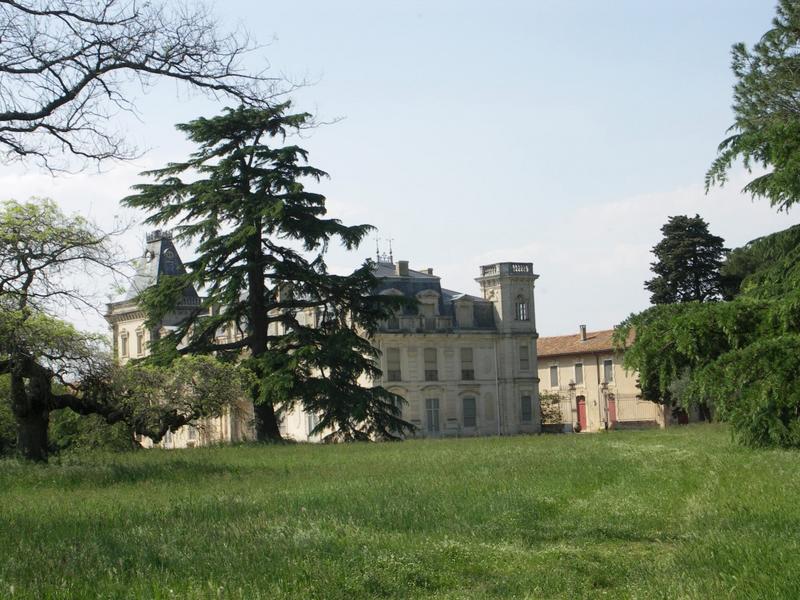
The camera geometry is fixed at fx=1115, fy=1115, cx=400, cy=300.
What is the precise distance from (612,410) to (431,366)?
1344cm

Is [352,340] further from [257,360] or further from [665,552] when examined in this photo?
[665,552]

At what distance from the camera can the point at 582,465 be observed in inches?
781

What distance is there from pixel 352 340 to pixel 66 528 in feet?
91.2

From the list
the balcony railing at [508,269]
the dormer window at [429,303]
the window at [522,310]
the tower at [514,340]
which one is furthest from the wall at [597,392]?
the dormer window at [429,303]

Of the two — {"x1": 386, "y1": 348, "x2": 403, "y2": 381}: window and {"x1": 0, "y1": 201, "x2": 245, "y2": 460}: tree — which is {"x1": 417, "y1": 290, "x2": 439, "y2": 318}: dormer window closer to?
{"x1": 386, "y1": 348, "x2": 403, "y2": 381}: window

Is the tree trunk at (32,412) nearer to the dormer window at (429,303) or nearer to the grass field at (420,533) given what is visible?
the grass field at (420,533)

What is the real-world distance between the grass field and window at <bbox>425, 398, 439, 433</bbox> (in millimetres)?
49896

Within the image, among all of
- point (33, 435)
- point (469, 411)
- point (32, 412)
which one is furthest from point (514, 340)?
point (32, 412)

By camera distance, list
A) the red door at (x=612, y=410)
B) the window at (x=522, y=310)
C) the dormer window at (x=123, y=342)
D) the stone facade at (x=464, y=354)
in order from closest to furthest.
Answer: the stone facade at (x=464, y=354) → the window at (x=522, y=310) → the red door at (x=612, y=410) → the dormer window at (x=123, y=342)

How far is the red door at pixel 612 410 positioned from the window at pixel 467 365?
10168 millimetres

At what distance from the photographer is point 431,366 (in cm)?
7100

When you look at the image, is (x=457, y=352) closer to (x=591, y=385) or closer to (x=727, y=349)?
(x=591, y=385)

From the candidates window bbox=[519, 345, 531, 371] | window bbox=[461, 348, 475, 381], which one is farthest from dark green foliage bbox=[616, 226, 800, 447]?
window bbox=[519, 345, 531, 371]

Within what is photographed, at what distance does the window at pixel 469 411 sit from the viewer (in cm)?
7144
